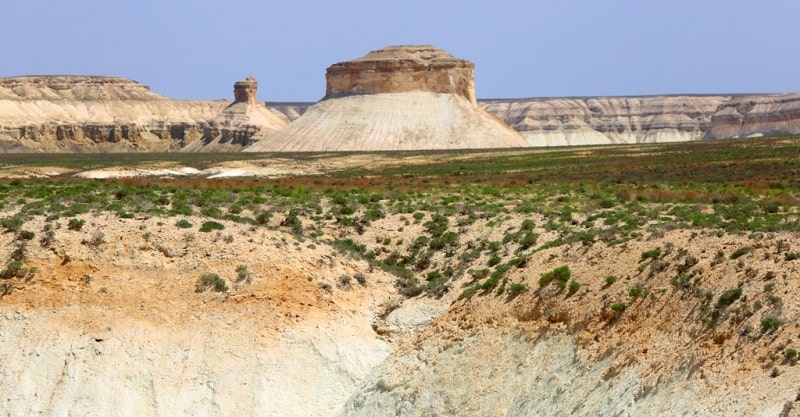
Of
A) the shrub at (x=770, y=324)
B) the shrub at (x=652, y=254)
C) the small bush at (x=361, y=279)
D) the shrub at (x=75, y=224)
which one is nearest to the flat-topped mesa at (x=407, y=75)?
the small bush at (x=361, y=279)

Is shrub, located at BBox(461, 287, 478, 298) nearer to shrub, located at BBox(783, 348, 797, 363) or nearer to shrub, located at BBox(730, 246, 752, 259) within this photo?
shrub, located at BBox(730, 246, 752, 259)

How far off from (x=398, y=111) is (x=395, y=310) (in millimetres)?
135082

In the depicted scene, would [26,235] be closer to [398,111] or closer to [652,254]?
[652,254]

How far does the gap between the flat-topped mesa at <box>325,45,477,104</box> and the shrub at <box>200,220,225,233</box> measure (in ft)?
451

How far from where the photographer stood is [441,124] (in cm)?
15800

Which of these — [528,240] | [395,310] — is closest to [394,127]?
[528,240]

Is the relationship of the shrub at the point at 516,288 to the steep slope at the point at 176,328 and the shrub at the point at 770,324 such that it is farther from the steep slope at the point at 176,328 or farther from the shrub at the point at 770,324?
the shrub at the point at 770,324

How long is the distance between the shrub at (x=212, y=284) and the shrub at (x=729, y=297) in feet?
37.7

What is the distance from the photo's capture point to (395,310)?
26734mm

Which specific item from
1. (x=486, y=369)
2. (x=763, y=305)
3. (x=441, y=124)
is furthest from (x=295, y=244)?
(x=441, y=124)

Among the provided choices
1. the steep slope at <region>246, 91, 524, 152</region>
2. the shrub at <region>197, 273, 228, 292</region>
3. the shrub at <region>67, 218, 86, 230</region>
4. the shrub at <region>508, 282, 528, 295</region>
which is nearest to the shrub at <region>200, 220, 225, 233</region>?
the shrub at <region>197, 273, 228, 292</region>

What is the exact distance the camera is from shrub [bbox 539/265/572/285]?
23688 millimetres

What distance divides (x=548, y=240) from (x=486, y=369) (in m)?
7.19

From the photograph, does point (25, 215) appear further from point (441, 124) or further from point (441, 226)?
point (441, 124)
